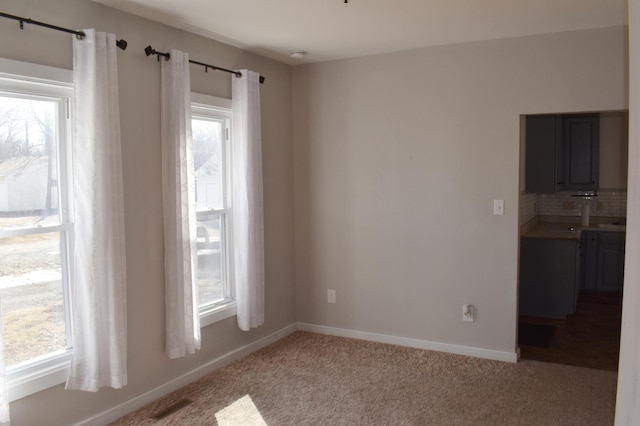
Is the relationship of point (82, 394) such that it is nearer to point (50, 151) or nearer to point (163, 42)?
point (50, 151)

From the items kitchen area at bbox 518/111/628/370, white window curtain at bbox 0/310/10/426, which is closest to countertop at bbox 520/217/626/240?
kitchen area at bbox 518/111/628/370

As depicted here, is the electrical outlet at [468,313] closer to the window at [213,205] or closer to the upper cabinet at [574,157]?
the window at [213,205]

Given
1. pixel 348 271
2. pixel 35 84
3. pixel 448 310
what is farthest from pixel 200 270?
pixel 448 310

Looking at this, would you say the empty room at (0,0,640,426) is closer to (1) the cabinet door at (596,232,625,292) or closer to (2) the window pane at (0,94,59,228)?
(2) the window pane at (0,94,59,228)

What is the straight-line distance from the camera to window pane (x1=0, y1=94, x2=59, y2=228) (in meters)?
2.61

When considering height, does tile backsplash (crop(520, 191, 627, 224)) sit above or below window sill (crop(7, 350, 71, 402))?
above

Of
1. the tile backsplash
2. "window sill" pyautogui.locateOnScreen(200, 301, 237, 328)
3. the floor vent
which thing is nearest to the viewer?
the floor vent

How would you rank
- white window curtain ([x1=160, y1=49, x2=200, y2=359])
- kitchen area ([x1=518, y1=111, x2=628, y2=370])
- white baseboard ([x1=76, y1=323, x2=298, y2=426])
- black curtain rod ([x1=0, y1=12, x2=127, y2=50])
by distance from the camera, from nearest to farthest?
1. black curtain rod ([x1=0, y1=12, x2=127, y2=50])
2. white baseboard ([x1=76, y1=323, x2=298, y2=426])
3. white window curtain ([x1=160, y1=49, x2=200, y2=359])
4. kitchen area ([x1=518, y1=111, x2=628, y2=370])

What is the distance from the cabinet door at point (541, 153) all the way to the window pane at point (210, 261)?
356 centimetres

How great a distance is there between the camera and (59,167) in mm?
2840

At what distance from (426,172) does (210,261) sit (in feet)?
6.24

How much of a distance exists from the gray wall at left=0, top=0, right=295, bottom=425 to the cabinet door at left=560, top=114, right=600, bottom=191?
149 inches

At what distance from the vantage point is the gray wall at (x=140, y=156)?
105 inches

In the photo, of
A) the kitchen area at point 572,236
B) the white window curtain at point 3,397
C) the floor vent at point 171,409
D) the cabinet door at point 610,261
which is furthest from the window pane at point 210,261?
the cabinet door at point 610,261
